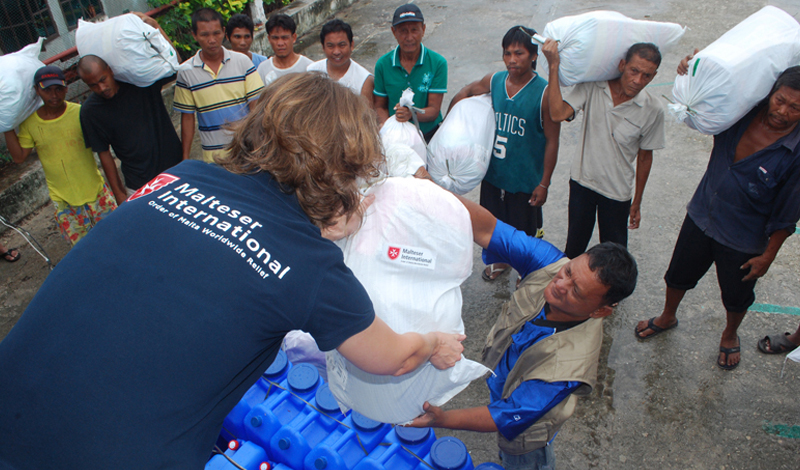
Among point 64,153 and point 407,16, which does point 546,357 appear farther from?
point 64,153

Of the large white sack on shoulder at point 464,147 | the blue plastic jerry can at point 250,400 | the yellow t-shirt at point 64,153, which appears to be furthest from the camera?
the yellow t-shirt at point 64,153

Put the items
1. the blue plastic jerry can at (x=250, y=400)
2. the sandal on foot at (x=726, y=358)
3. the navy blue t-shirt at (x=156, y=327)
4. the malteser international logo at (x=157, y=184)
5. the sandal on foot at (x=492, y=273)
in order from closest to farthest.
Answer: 1. the navy blue t-shirt at (x=156, y=327)
2. the malteser international logo at (x=157, y=184)
3. the blue plastic jerry can at (x=250, y=400)
4. the sandal on foot at (x=726, y=358)
5. the sandal on foot at (x=492, y=273)

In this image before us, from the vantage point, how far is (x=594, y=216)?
9.88ft

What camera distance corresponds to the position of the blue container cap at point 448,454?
1640 millimetres

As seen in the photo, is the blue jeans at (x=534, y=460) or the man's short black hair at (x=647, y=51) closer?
the blue jeans at (x=534, y=460)

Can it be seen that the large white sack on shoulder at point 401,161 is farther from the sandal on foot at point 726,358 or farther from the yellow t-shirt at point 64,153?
the yellow t-shirt at point 64,153

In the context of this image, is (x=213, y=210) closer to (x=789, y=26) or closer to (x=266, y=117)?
(x=266, y=117)

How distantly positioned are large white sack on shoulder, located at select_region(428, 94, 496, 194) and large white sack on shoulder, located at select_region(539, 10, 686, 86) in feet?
1.67

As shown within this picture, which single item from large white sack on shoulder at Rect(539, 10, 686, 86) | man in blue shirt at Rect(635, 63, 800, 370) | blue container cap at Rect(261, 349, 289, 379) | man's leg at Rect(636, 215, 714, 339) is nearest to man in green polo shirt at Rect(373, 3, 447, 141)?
large white sack on shoulder at Rect(539, 10, 686, 86)

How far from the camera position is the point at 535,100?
2.86 metres

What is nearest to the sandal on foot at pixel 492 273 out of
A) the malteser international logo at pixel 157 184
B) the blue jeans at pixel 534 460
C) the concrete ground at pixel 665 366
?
the concrete ground at pixel 665 366

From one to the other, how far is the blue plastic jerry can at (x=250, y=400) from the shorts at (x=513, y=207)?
5.84 feet

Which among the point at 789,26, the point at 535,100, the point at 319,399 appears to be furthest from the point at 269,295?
the point at 789,26

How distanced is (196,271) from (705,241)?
8.28 ft
